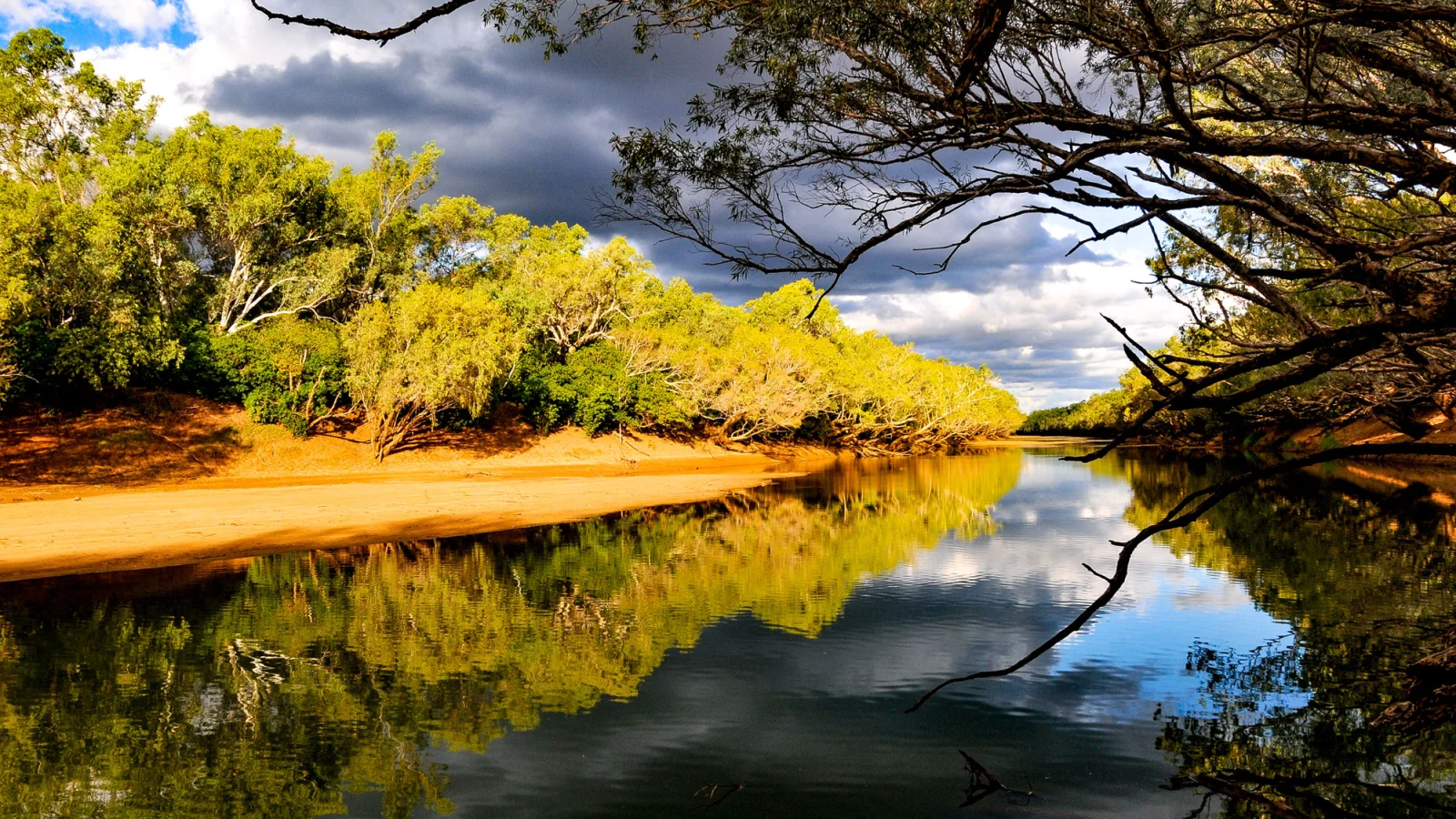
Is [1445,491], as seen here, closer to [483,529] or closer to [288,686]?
[483,529]

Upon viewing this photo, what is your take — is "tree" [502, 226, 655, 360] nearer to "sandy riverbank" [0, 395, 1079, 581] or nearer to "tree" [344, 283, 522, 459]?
"sandy riverbank" [0, 395, 1079, 581]

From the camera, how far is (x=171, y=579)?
1434 cm

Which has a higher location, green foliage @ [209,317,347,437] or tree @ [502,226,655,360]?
tree @ [502,226,655,360]

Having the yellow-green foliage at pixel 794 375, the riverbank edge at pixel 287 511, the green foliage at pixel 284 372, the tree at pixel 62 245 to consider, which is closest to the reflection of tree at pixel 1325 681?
the riverbank edge at pixel 287 511

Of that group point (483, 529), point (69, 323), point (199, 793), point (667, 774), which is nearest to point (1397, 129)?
point (667, 774)

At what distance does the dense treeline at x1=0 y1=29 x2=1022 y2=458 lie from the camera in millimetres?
26375

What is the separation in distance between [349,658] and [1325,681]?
35.9 ft

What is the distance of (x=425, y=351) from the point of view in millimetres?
32250

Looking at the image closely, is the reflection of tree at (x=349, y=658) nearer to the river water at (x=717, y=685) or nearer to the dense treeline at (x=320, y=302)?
the river water at (x=717, y=685)

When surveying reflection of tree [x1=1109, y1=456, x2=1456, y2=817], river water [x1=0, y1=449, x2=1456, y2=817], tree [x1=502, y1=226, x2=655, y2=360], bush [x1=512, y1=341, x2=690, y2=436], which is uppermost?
tree [x1=502, y1=226, x2=655, y2=360]

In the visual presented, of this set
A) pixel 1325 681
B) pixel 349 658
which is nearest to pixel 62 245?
pixel 349 658

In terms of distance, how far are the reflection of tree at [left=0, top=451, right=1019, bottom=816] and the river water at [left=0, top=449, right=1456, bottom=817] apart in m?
0.04

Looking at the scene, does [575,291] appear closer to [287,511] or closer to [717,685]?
[287,511]

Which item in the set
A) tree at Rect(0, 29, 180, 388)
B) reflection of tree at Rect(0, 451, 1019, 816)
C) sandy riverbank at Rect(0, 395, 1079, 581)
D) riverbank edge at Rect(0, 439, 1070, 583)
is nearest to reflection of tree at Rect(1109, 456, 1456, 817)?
reflection of tree at Rect(0, 451, 1019, 816)
